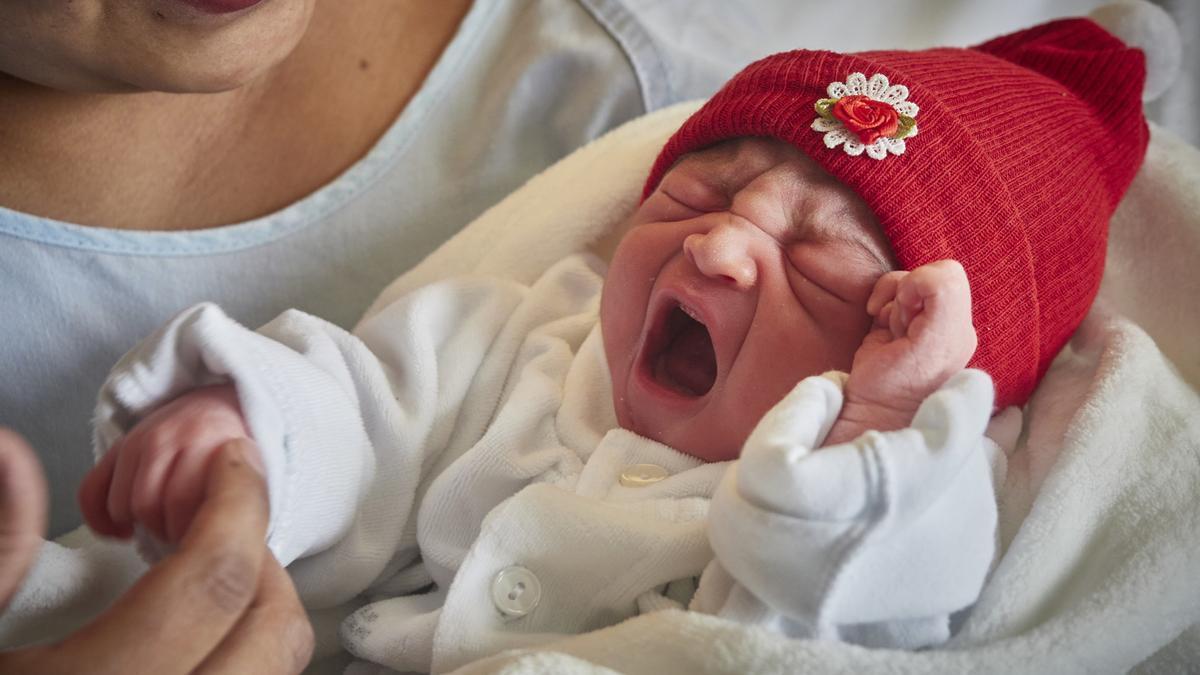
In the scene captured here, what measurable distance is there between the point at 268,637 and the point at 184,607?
0.26 feet

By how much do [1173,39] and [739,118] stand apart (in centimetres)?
85

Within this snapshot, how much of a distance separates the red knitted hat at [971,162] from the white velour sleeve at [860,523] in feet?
0.74

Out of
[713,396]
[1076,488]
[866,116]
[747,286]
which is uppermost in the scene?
[866,116]

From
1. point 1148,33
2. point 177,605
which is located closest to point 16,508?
point 177,605

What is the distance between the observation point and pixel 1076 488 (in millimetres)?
1006

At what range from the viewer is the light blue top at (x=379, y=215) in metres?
1.20

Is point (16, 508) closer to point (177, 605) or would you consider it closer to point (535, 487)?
point (177, 605)

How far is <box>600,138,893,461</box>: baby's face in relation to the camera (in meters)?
1.03

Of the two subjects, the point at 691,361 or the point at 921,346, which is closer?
the point at 921,346

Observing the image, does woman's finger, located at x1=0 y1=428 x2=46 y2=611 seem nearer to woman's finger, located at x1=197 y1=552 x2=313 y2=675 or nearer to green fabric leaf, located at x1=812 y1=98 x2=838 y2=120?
woman's finger, located at x1=197 y1=552 x2=313 y2=675

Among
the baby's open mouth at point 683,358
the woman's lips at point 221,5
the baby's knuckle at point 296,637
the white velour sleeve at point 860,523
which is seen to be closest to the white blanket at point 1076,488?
the white velour sleeve at point 860,523

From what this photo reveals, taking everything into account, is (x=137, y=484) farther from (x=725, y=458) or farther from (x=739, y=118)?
(x=739, y=118)

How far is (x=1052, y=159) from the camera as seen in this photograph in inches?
45.6

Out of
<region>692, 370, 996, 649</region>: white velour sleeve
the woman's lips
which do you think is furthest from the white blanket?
the woman's lips
